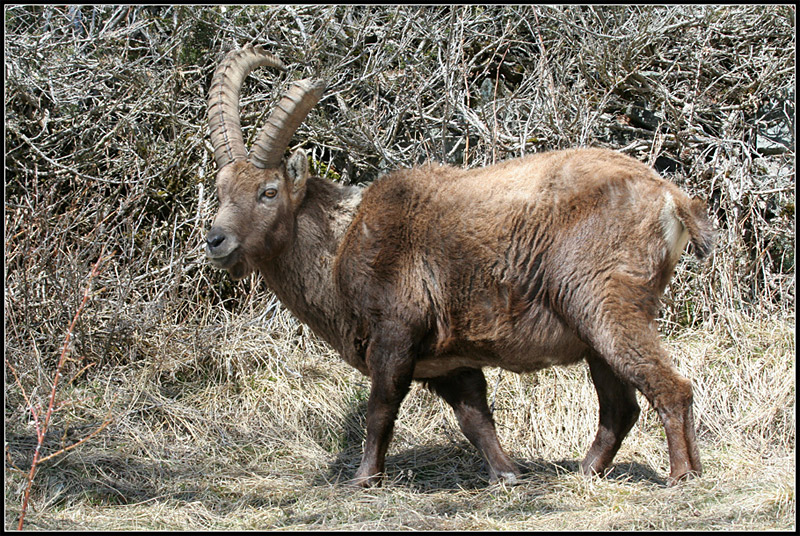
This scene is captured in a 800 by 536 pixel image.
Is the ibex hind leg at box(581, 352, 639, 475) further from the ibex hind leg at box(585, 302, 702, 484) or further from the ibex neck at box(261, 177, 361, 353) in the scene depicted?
the ibex neck at box(261, 177, 361, 353)

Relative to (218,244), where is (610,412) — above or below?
below

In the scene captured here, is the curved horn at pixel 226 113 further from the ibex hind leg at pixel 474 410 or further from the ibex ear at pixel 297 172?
the ibex hind leg at pixel 474 410

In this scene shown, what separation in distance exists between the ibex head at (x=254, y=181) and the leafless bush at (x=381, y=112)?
6.35 ft

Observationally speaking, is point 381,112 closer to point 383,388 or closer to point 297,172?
point 297,172

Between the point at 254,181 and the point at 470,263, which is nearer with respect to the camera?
the point at 470,263

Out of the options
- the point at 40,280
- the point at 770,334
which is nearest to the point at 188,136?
the point at 40,280

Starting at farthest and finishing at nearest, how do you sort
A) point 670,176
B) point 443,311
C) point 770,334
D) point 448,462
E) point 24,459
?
1. point 670,176
2. point 770,334
3. point 448,462
4. point 24,459
5. point 443,311

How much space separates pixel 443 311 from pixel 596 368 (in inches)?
45.1

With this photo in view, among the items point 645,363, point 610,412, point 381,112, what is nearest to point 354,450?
point 610,412

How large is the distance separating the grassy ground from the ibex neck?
45.7 inches

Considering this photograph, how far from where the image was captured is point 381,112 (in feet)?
27.0

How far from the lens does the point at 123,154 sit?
8.08m

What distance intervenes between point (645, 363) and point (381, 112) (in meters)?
4.31

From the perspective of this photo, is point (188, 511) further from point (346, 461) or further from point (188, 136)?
point (188, 136)
